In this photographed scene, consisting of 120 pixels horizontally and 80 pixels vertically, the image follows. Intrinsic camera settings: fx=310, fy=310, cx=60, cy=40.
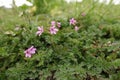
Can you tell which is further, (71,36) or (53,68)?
(71,36)

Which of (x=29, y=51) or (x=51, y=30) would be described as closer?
(x=29, y=51)

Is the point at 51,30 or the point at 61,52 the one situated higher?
the point at 51,30

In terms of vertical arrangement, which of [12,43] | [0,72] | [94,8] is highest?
[94,8]

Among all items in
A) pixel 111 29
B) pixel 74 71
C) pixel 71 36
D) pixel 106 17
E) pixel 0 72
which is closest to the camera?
pixel 74 71

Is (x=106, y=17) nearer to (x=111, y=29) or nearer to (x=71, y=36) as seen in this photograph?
(x=111, y=29)

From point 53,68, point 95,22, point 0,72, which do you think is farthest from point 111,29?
point 0,72

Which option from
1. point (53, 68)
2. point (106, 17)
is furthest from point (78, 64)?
point (106, 17)

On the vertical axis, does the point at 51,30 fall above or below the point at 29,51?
above

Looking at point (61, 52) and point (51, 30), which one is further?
point (51, 30)

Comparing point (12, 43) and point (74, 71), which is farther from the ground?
point (12, 43)

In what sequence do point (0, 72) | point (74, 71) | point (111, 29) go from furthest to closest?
point (111, 29)
point (0, 72)
point (74, 71)
